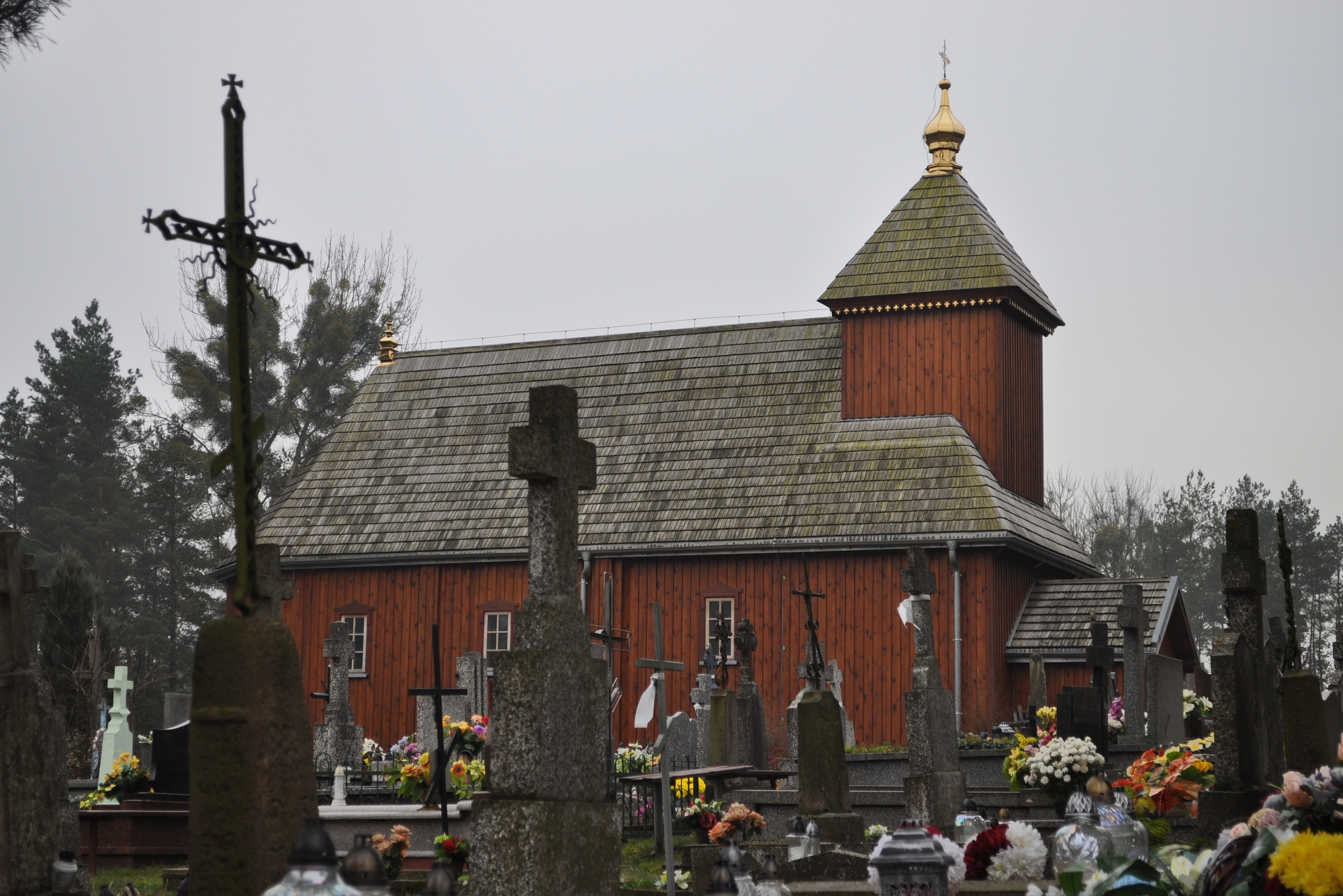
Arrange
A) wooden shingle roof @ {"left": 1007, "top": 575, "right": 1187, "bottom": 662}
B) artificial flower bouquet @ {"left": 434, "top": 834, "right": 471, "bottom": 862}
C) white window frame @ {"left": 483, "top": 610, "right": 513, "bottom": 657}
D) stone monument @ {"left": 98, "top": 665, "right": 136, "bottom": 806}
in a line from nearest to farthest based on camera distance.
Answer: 1. artificial flower bouquet @ {"left": 434, "top": 834, "right": 471, "bottom": 862}
2. stone monument @ {"left": 98, "top": 665, "right": 136, "bottom": 806}
3. wooden shingle roof @ {"left": 1007, "top": 575, "right": 1187, "bottom": 662}
4. white window frame @ {"left": 483, "top": 610, "right": 513, "bottom": 657}

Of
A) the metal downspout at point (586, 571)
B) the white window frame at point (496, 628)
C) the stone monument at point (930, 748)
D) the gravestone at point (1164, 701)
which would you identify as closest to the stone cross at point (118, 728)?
the white window frame at point (496, 628)

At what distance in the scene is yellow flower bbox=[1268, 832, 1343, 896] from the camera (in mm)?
3459

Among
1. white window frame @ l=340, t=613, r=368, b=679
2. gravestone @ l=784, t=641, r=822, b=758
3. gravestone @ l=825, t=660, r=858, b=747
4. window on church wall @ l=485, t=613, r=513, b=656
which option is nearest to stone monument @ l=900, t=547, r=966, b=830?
gravestone @ l=784, t=641, r=822, b=758

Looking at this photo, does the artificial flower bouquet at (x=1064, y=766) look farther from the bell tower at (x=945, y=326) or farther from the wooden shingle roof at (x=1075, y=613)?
the bell tower at (x=945, y=326)

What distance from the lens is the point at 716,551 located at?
27.5 metres

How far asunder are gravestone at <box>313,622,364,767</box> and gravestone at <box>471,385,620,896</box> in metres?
13.8

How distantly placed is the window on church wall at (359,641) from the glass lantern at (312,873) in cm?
2644

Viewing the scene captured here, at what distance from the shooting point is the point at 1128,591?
886 inches

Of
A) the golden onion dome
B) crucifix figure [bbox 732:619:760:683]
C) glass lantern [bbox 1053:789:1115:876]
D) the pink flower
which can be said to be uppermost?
the golden onion dome

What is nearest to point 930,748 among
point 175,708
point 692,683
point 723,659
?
point 723,659

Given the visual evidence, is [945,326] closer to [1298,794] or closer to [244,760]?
[244,760]

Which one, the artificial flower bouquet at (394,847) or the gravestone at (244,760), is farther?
the artificial flower bouquet at (394,847)

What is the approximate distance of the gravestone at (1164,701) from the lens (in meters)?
19.7

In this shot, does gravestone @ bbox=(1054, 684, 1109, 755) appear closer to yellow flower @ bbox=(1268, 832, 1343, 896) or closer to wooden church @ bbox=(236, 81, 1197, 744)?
wooden church @ bbox=(236, 81, 1197, 744)
